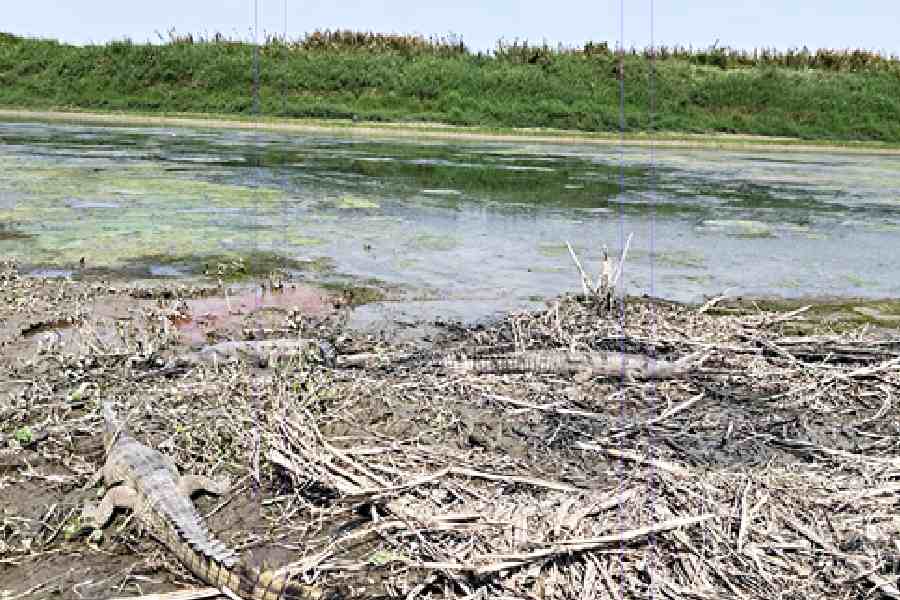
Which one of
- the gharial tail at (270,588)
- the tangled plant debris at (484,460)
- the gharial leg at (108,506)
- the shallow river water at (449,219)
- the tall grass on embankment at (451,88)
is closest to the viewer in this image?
the gharial tail at (270,588)

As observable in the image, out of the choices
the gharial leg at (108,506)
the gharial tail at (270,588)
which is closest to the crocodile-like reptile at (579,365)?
the gharial leg at (108,506)

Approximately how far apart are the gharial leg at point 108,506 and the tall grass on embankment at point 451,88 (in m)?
26.6

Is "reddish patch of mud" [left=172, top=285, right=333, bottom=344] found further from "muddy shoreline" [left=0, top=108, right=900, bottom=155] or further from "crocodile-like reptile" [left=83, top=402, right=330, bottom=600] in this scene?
"muddy shoreline" [left=0, top=108, right=900, bottom=155]

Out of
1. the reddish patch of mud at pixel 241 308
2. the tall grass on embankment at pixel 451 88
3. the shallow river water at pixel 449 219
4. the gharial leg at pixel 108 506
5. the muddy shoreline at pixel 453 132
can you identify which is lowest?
the gharial leg at pixel 108 506

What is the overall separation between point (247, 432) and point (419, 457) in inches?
32.5

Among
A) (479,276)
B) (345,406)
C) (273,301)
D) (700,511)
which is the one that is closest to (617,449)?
(700,511)

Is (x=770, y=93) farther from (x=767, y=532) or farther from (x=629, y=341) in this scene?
(x=767, y=532)

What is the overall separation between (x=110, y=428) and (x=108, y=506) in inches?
22.9

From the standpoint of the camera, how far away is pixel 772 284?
28.1 feet

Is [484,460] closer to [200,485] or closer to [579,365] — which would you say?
[200,485]

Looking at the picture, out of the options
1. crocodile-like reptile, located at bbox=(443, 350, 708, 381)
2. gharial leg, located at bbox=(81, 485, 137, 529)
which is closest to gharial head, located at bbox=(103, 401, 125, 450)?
gharial leg, located at bbox=(81, 485, 137, 529)

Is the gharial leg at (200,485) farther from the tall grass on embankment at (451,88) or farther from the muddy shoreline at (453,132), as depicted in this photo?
the tall grass on embankment at (451,88)

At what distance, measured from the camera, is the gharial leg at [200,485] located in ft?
12.3

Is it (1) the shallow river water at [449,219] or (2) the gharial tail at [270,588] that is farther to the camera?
(1) the shallow river water at [449,219]
